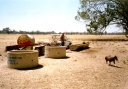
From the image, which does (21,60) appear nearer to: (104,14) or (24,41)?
(24,41)

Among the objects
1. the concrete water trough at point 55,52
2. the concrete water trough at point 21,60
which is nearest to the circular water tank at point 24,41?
the concrete water trough at point 55,52

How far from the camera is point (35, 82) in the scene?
32.6 feet

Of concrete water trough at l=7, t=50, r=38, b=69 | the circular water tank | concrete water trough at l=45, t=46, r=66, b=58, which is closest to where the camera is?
concrete water trough at l=7, t=50, r=38, b=69

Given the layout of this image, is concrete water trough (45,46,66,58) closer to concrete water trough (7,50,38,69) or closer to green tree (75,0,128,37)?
concrete water trough (7,50,38,69)

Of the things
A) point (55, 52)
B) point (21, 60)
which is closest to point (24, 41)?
point (55, 52)

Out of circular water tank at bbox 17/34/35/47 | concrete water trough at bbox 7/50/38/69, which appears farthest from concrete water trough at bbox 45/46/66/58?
circular water tank at bbox 17/34/35/47

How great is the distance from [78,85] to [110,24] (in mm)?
33701

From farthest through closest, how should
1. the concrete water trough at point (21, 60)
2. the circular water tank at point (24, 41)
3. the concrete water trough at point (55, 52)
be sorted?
the circular water tank at point (24, 41) < the concrete water trough at point (55, 52) < the concrete water trough at point (21, 60)

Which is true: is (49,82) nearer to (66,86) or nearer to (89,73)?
(66,86)

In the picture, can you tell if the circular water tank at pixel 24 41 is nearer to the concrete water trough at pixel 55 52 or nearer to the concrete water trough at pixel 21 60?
the concrete water trough at pixel 55 52

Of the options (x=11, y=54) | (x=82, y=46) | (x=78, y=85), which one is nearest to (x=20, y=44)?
(x=82, y=46)

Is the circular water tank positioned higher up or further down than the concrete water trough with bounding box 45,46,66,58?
higher up

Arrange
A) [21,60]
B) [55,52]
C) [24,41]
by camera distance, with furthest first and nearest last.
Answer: [24,41] < [55,52] < [21,60]

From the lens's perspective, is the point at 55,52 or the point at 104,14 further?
the point at 104,14
